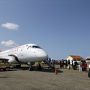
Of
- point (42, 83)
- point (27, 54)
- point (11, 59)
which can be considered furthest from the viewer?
point (11, 59)

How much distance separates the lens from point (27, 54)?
3716 cm

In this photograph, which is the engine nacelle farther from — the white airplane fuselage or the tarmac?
the tarmac

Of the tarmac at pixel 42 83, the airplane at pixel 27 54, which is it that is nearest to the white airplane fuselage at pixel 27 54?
the airplane at pixel 27 54

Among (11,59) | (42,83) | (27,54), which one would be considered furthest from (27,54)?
(42,83)

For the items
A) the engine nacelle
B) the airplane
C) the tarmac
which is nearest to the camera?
the tarmac

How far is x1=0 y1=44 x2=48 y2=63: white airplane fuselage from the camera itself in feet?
113

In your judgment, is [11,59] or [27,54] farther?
[11,59]

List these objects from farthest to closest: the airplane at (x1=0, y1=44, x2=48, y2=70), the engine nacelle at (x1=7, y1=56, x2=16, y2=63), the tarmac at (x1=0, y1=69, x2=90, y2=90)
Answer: the engine nacelle at (x1=7, y1=56, x2=16, y2=63), the airplane at (x1=0, y1=44, x2=48, y2=70), the tarmac at (x1=0, y1=69, x2=90, y2=90)

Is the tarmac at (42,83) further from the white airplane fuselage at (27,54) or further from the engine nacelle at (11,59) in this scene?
the engine nacelle at (11,59)

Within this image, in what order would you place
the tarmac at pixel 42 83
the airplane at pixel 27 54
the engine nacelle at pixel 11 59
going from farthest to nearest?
the engine nacelle at pixel 11 59 → the airplane at pixel 27 54 → the tarmac at pixel 42 83

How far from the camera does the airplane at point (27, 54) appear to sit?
3423cm

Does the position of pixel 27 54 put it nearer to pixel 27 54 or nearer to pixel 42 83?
pixel 27 54

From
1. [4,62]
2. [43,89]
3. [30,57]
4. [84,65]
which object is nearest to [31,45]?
[30,57]

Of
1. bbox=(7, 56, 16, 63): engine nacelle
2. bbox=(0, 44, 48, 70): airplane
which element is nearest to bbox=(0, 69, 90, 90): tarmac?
bbox=(0, 44, 48, 70): airplane
